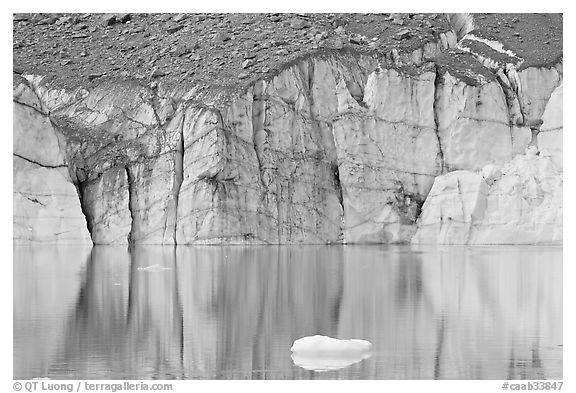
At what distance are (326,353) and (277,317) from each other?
8.49 feet

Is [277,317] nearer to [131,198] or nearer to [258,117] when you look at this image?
[131,198]

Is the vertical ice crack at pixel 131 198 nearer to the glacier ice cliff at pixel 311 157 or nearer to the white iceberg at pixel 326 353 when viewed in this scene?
the glacier ice cliff at pixel 311 157

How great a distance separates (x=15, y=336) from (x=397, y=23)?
22.0 m

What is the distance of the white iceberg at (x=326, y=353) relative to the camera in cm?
959

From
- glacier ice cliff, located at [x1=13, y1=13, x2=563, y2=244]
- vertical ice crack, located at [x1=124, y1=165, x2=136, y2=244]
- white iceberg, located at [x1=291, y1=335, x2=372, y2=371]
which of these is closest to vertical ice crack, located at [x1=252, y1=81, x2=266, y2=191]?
glacier ice cliff, located at [x1=13, y1=13, x2=563, y2=244]

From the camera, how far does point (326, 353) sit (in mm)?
9742

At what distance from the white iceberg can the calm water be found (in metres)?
0.12

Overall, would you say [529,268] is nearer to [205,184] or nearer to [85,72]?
[205,184]

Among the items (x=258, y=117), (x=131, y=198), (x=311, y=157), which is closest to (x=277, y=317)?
(x=131, y=198)

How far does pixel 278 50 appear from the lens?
1164 inches

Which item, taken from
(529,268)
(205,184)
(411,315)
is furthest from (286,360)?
(205,184)

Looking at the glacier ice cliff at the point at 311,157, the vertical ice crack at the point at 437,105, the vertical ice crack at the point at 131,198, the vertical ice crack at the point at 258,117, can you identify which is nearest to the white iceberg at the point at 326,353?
the glacier ice cliff at the point at 311,157

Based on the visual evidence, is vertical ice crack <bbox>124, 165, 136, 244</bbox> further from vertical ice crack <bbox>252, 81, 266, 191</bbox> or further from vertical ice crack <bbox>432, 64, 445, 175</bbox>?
vertical ice crack <bbox>432, 64, 445, 175</bbox>

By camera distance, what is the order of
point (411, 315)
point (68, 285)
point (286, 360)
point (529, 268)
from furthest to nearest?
point (529, 268) → point (68, 285) → point (411, 315) → point (286, 360)
